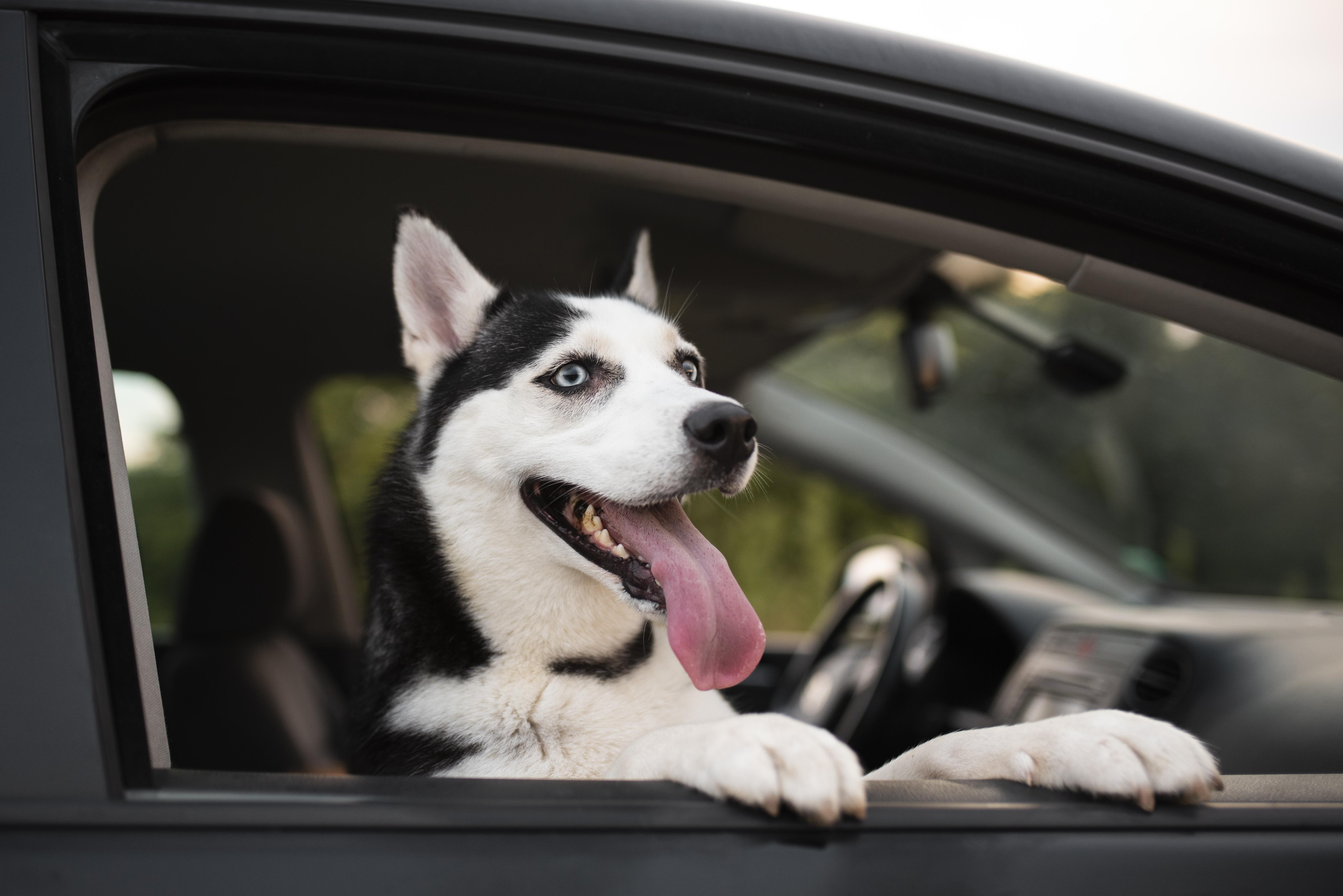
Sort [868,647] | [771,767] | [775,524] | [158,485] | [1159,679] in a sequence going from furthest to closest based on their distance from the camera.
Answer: [775,524] < [158,485] < [868,647] < [1159,679] < [771,767]

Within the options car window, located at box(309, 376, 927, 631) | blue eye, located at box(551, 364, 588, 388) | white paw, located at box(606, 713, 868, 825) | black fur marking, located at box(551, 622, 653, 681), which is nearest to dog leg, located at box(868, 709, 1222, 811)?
white paw, located at box(606, 713, 868, 825)

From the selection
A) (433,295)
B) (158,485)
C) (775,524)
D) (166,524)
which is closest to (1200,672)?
(433,295)

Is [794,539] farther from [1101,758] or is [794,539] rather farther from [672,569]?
[1101,758]

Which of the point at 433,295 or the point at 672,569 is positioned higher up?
the point at 433,295

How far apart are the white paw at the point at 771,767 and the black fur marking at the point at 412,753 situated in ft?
1.39

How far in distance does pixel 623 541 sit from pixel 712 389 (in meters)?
1.97

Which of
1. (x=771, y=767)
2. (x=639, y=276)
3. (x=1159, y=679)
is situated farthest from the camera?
(x=1159, y=679)

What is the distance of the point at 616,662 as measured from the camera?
158cm

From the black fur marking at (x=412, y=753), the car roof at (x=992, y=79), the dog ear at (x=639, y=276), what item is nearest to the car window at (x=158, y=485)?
the black fur marking at (x=412, y=753)

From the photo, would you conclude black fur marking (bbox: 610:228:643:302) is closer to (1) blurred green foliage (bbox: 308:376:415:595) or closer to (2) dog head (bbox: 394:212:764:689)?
(2) dog head (bbox: 394:212:764:689)

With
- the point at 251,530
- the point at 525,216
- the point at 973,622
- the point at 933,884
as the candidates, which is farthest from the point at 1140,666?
the point at 251,530

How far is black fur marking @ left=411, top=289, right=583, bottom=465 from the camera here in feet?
5.87

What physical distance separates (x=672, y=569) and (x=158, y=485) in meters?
4.78

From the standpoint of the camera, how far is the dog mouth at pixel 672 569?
4.35ft
